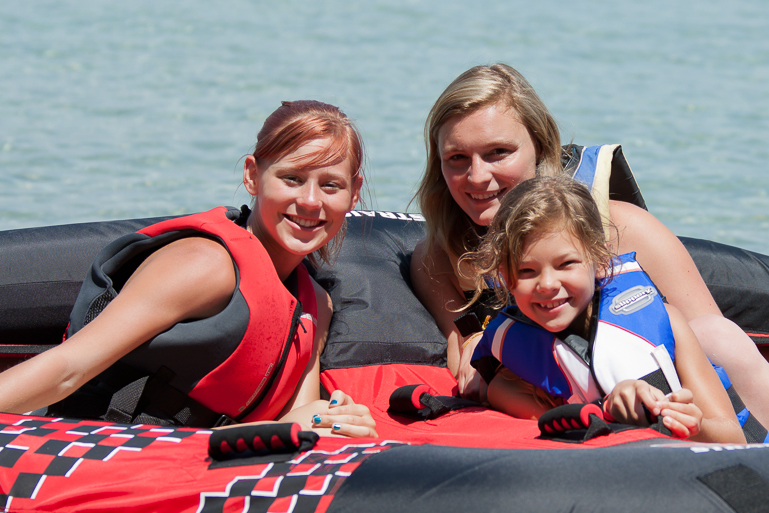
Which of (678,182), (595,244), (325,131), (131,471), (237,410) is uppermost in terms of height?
(325,131)

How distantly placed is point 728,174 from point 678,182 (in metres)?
0.57

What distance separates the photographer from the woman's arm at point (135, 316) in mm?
1637

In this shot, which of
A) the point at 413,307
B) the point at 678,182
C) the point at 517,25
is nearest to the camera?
the point at 413,307

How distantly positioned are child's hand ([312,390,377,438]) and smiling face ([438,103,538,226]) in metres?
0.74

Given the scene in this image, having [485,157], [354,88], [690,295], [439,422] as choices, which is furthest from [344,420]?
[354,88]

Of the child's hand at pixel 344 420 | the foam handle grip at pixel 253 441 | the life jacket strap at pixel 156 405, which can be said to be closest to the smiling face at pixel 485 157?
the child's hand at pixel 344 420

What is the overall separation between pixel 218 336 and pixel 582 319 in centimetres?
93

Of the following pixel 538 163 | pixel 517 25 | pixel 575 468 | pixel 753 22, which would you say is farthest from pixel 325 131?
pixel 753 22

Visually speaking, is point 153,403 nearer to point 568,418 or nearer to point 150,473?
point 150,473

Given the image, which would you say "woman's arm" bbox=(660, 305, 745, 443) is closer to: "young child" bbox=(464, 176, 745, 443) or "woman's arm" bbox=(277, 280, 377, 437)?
"young child" bbox=(464, 176, 745, 443)

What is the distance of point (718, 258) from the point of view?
3039 millimetres

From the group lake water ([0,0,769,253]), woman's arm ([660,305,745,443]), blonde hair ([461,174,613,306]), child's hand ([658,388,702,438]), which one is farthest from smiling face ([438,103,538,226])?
lake water ([0,0,769,253])

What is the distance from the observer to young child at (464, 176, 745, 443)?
186 centimetres

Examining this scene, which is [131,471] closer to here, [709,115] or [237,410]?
[237,410]
